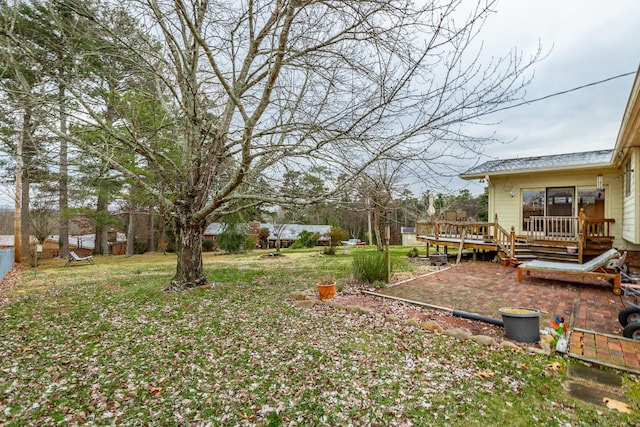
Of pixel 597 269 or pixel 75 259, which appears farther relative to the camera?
pixel 75 259

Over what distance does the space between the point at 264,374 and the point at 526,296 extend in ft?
18.7

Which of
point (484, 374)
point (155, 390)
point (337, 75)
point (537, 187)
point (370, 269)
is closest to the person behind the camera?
point (155, 390)

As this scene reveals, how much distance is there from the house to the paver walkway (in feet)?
8.96

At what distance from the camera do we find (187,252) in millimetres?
7316

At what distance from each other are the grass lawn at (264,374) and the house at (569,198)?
7.66 metres

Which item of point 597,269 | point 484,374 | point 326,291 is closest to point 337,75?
point 326,291

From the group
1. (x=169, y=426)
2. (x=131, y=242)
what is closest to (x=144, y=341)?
(x=169, y=426)

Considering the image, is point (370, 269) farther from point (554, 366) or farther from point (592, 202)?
point (592, 202)

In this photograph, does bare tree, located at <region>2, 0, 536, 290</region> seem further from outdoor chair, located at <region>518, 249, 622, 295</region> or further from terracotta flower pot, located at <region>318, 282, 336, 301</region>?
outdoor chair, located at <region>518, 249, 622, 295</region>

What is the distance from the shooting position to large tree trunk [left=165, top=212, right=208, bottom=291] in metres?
7.19

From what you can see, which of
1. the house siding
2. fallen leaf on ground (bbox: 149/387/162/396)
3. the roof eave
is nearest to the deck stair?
the house siding

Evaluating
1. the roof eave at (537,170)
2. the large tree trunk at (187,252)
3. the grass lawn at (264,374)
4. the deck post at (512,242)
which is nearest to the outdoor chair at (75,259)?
the large tree trunk at (187,252)

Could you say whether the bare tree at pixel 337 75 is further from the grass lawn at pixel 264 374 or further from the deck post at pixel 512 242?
the deck post at pixel 512 242

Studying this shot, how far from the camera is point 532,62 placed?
3.67 m
